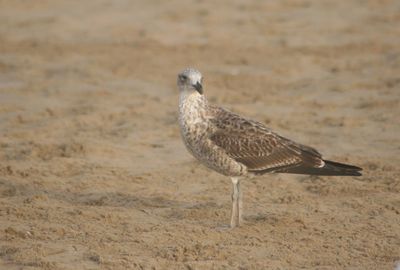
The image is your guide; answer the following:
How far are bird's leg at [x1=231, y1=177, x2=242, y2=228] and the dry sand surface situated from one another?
15cm

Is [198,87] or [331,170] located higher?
[198,87]

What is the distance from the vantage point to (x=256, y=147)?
783 centimetres

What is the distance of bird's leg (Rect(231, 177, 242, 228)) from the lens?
Result: 7730 millimetres

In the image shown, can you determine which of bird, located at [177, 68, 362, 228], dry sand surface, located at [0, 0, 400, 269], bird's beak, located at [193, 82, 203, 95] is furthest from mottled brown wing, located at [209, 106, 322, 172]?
dry sand surface, located at [0, 0, 400, 269]

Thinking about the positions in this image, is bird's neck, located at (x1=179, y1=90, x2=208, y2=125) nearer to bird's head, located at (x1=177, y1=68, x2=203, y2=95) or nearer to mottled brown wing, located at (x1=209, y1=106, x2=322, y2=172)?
bird's head, located at (x1=177, y1=68, x2=203, y2=95)

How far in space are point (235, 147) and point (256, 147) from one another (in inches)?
9.0

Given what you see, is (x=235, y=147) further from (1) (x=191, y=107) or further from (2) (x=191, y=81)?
(2) (x=191, y=81)

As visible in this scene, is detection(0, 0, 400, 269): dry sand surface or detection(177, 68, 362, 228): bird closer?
detection(0, 0, 400, 269): dry sand surface

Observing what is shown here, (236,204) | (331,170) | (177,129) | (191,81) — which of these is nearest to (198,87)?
(191,81)

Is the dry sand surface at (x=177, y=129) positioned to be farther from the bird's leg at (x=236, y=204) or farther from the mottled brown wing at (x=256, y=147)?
the mottled brown wing at (x=256, y=147)

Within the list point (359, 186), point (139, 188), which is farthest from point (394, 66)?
point (139, 188)

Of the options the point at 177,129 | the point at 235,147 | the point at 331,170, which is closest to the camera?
the point at 235,147

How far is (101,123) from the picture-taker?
10.9 metres

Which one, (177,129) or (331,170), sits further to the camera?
(177,129)
